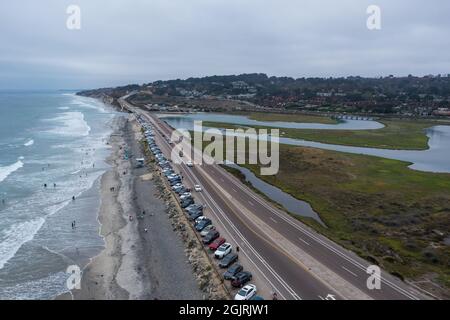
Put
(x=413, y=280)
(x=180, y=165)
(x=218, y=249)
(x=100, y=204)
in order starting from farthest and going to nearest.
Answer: (x=180, y=165)
(x=100, y=204)
(x=218, y=249)
(x=413, y=280)

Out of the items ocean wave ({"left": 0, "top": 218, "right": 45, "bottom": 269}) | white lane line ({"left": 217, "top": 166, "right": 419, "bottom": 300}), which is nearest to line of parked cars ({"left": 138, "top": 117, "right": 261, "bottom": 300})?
white lane line ({"left": 217, "top": 166, "right": 419, "bottom": 300})

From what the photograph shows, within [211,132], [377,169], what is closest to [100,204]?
[377,169]

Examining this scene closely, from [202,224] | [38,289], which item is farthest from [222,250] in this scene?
[38,289]

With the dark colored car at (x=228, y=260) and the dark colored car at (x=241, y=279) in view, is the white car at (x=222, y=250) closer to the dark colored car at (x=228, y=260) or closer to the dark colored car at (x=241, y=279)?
the dark colored car at (x=228, y=260)

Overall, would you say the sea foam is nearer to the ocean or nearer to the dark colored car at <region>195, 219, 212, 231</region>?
the ocean

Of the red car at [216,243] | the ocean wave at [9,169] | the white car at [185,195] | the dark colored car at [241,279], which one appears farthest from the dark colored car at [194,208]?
the ocean wave at [9,169]

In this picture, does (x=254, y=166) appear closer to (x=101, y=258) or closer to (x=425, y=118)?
(x=101, y=258)
